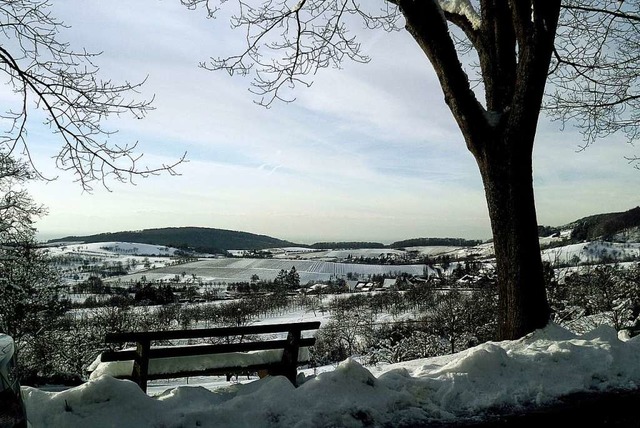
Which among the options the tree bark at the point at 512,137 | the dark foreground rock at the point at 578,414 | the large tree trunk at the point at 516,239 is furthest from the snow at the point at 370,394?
the tree bark at the point at 512,137

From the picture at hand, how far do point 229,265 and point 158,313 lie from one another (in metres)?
105

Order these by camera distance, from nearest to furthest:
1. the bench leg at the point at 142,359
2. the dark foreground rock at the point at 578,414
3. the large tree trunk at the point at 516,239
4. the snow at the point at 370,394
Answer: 1. the snow at the point at 370,394
2. the dark foreground rock at the point at 578,414
3. the bench leg at the point at 142,359
4. the large tree trunk at the point at 516,239

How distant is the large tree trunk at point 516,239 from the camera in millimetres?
5328

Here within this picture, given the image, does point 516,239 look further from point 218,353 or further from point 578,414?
point 218,353

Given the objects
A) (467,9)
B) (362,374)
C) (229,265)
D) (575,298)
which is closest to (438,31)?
(467,9)

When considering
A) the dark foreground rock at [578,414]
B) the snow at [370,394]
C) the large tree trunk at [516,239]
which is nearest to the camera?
the snow at [370,394]

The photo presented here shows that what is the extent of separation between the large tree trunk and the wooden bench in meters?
2.16

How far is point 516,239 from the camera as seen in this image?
5.34 meters

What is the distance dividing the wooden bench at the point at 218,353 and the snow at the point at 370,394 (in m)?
0.57

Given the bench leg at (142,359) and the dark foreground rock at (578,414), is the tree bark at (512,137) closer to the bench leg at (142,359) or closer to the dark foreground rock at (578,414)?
the dark foreground rock at (578,414)

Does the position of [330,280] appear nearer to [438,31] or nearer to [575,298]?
[575,298]

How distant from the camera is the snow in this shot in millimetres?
3262

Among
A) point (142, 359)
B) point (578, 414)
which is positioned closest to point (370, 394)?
point (578, 414)

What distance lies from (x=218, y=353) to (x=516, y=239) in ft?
10.9
